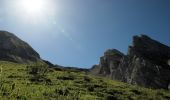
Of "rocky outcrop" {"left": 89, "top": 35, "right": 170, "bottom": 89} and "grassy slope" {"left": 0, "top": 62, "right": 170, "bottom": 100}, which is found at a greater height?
"rocky outcrop" {"left": 89, "top": 35, "right": 170, "bottom": 89}

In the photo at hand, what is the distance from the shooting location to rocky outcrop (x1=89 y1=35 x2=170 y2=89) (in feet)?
417

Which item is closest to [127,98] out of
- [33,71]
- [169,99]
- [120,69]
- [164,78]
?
[169,99]

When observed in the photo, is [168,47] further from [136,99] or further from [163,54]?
[136,99]

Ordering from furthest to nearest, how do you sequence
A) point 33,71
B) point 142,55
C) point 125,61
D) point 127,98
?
point 125,61 < point 142,55 < point 33,71 < point 127,98

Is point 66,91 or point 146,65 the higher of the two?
point 146,65

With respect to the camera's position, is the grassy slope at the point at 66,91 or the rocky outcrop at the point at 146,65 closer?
the grassy slope at the point at 66,91

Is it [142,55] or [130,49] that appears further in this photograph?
[130,49]

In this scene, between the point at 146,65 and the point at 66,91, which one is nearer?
the point at 66,91

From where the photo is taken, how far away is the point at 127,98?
55500 mm

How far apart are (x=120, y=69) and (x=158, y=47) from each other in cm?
2303

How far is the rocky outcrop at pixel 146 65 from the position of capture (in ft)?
417

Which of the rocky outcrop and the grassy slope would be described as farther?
the rocky outcrop

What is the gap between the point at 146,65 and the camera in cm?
13212

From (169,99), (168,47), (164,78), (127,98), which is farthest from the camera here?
(168,47)
